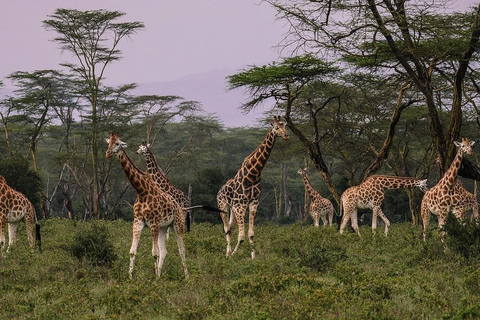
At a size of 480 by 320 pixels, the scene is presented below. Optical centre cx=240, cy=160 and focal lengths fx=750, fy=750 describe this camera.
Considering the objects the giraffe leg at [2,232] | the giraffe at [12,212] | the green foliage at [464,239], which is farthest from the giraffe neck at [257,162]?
the giraffe leg at [2,232]

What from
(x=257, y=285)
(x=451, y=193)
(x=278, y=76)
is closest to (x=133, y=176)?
(x=257, y=285)

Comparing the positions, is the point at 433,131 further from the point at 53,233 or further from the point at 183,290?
the point at 53,233

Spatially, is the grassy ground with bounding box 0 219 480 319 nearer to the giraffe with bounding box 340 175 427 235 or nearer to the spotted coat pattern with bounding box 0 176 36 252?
the spotted coat pattern with bounding box 0 176 36 252

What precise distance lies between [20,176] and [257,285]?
18.6 meters

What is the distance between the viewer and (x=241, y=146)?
5062 cm

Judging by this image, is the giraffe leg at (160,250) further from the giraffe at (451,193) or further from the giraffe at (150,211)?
the giraffe at (451,193)

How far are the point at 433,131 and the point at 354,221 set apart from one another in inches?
127

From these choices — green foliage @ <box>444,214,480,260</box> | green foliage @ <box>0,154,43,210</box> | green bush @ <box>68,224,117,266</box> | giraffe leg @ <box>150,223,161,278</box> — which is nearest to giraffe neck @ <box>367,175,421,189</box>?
green foliage @ <box>444,214,480,260</box>

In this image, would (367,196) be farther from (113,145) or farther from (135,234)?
(113,145)

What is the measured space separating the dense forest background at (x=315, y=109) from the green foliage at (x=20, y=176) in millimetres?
52

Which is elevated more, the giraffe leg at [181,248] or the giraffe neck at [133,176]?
the giraffe neck at [133,176]

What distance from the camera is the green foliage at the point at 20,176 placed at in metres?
26.1

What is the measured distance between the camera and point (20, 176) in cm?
2645

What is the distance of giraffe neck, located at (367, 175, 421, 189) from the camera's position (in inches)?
700
